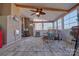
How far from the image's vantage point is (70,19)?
26.7 ft

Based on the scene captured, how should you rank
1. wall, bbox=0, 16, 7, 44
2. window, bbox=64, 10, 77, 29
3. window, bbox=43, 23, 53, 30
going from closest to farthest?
1. wall, bbox=0, 16, 7, 44
2. window, bbox=64, 10, 77, 29
3. window, bbox=43, 23, 53, 30

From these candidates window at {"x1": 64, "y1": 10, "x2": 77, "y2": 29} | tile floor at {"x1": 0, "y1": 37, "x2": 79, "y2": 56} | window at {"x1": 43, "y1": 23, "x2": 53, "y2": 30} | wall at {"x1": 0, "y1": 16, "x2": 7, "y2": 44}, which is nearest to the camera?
tile floor at {"x1": 0, "y1": 37, "x2": 79, "y2": 56}

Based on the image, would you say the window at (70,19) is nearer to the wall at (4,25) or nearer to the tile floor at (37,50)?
the tile floor at (37,50)

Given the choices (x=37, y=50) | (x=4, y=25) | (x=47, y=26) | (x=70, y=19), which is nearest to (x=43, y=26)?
(x=47, y=26)

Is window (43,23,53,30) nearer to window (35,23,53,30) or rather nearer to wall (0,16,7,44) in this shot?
window (35,23,53,30)

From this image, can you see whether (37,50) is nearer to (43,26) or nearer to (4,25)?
(4,25)

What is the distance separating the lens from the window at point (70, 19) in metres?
7.57

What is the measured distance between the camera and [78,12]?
7.11m

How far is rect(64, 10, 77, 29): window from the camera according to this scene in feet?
24.8

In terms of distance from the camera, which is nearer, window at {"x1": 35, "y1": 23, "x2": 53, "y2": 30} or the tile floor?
the tile floor

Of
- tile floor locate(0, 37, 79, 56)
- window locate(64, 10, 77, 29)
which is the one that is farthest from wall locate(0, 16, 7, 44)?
window locate(64, 10, 77, 29)

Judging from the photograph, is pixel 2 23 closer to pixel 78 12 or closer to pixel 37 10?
pixel 37 10

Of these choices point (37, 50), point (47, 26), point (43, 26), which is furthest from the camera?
point (43, 26)

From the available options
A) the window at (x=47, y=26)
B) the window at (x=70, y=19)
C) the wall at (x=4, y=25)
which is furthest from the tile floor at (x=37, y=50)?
the window at (x=47, y=26)
